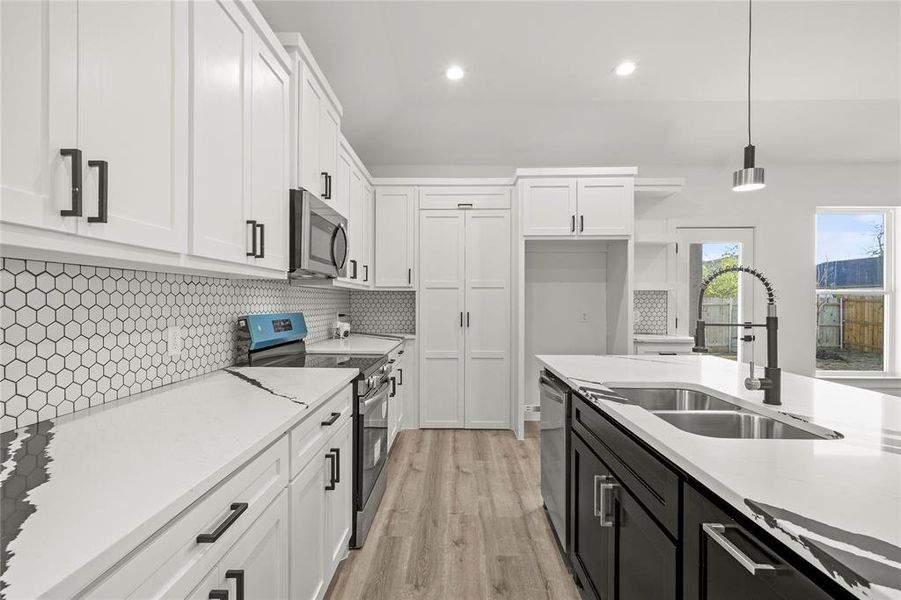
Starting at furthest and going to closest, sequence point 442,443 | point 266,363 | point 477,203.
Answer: point 477,203 → point 442,443 → point 266,363

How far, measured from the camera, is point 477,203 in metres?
4.06

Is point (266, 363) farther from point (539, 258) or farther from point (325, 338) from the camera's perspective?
point (539, 258)

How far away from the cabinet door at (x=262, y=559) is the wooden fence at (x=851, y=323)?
18.5 feet

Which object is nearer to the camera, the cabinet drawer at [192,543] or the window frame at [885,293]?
the cabinet drawer at [192,543]

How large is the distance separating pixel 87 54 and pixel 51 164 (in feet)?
0.92

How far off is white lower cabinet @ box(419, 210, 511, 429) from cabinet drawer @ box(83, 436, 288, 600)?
2.99 meters

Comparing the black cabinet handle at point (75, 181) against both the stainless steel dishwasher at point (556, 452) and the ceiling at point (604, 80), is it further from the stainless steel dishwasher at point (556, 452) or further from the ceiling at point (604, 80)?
the ceiling at point (604, 80)

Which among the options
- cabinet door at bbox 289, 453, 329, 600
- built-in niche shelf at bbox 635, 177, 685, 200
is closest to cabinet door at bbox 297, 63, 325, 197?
cabinet door at bbox 289, 453, 329, 600

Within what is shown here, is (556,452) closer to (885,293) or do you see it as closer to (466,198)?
(466,198)

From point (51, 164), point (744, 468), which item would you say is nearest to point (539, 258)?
point (744, 468)

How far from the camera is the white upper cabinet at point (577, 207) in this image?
379 cm

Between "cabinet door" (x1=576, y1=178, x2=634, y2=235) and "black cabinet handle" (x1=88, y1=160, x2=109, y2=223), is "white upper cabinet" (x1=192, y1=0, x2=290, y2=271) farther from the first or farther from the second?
"cabinet door" (x1=576, y1=178, x2=634, y2=235)

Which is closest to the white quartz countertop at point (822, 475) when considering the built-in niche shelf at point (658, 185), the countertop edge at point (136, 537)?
the countertop edge at point (136, 537)

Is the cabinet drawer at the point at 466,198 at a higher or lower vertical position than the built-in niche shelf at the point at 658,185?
lower
